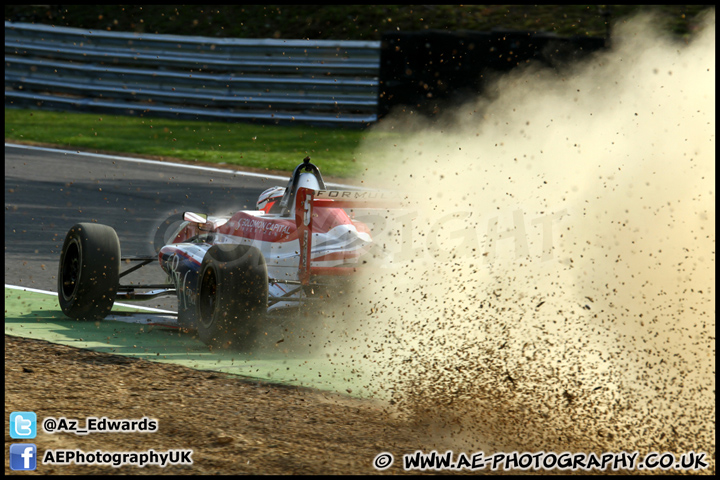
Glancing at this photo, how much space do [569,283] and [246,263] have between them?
2096mm

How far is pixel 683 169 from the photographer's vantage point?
575cm

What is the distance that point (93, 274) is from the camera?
600 centimetres

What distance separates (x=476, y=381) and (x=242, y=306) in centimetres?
156

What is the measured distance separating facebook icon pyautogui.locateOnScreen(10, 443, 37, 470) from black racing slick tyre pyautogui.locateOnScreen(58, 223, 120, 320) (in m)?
2.35

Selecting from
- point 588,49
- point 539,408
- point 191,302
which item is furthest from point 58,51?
point 539,408

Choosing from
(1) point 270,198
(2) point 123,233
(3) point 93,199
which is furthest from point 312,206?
(3) point 93,199

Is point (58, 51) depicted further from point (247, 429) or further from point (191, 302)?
point (247, 429)

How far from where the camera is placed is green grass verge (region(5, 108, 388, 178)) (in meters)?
13.8

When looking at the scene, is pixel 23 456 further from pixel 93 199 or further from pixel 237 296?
pixel 93 199

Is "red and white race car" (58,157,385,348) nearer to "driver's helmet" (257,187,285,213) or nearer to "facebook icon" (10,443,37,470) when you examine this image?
"driver's helmet" (257,187,285,213)

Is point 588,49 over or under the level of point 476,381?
over

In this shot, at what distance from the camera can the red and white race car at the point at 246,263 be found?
17.5 feet

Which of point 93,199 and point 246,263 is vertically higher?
point 93,199

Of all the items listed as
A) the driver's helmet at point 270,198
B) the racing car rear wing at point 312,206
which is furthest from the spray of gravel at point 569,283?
the driver's helmet at point 270,198
